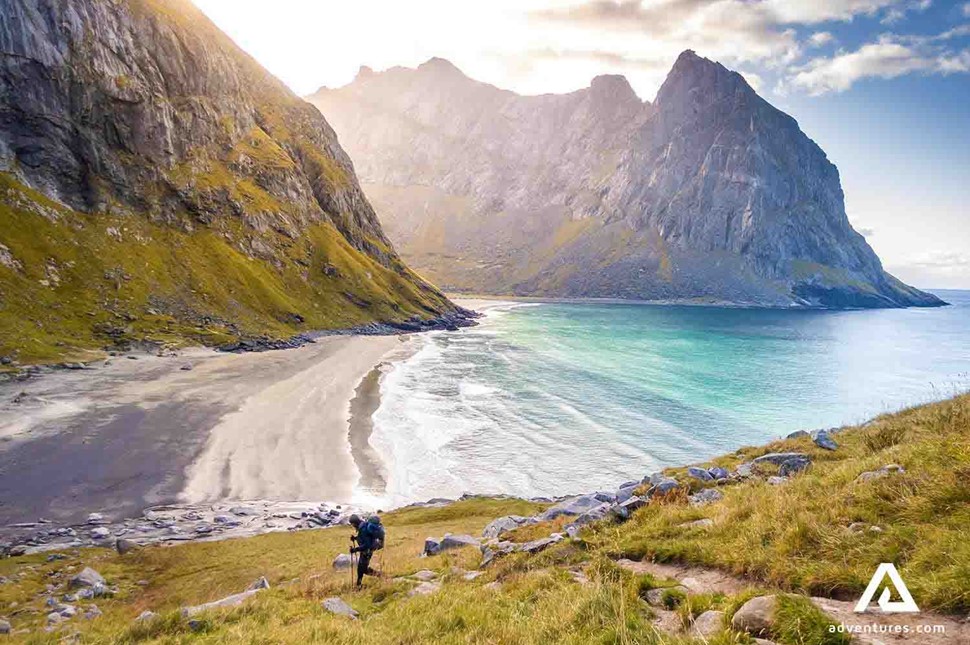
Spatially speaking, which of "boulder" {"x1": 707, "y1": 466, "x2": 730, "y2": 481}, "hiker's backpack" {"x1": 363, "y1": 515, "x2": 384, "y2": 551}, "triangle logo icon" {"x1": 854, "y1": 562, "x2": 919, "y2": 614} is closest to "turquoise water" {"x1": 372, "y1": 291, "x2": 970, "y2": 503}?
"boulder" {"x1": 707, "y1": 466, "x2": 730, "y2": 481}

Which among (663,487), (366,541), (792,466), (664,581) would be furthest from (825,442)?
(366,541)

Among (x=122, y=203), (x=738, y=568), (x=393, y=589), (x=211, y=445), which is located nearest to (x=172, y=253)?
(x=122, y=203)

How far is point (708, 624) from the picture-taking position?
285 inches

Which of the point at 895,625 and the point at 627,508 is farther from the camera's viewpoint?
the point at 627,508

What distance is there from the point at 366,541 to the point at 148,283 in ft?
314

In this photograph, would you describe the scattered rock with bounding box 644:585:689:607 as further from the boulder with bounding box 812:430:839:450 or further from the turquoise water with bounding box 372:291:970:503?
the turquoise water with bounding box 372:291:970:503

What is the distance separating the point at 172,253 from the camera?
101188 millimetres

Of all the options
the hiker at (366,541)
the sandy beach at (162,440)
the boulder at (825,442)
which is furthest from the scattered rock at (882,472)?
the sandy beach at (162,440)

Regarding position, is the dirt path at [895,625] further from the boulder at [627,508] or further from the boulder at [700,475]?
the boulder at [700,475]

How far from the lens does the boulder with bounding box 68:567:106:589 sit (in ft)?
64.5

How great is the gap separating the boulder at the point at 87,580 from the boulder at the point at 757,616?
79.3 ft

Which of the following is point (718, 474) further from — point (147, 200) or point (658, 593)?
point (147, 200)

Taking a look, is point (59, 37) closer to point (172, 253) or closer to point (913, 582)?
point (172, 253)

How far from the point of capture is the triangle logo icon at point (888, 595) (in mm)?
6551
